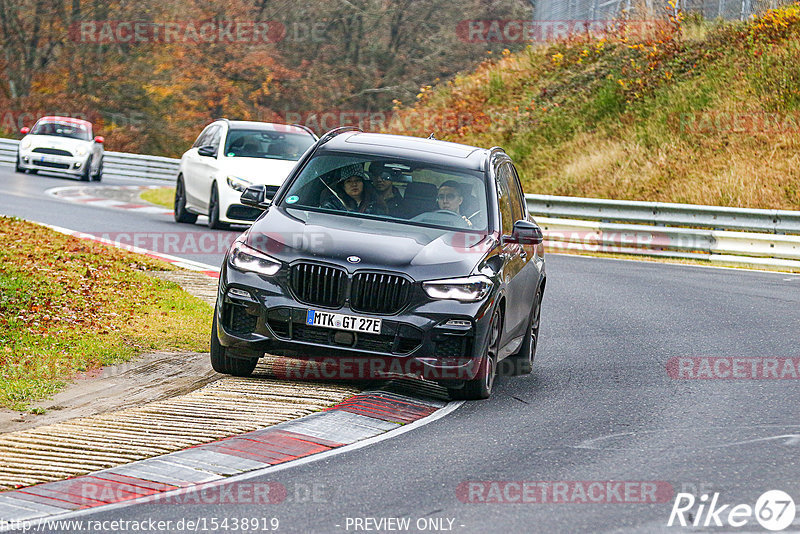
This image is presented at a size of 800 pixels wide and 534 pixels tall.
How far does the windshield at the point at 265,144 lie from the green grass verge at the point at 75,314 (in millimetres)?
5389

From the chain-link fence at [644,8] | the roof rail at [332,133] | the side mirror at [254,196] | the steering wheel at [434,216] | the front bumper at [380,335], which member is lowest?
the front bumper at [380,335]

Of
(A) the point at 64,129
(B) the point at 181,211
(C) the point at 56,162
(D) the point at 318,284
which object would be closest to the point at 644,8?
(A) the point at 64,129

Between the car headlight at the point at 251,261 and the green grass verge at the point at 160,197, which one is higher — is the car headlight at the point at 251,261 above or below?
above

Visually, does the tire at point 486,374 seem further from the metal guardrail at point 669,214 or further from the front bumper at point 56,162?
the front bumper at point 56,162

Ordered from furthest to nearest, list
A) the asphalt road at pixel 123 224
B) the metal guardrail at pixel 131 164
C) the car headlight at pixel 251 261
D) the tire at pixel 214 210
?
the metal guardrail at pixel 131 164 < the tire at pixel 214 210 < the asphalt road at pixel 123 224 < the car headlight at pixel 251 261

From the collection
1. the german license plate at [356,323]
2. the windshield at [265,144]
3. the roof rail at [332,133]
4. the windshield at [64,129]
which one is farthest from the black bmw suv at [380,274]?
the windshield at [64,129]

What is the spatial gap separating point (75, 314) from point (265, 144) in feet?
33.0

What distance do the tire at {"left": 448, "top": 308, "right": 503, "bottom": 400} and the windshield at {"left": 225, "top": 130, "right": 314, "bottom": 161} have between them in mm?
12260

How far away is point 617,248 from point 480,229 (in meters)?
15.0

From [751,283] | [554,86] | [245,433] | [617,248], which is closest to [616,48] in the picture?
[554,86]

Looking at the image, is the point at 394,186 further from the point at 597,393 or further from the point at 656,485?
the point at 656,485

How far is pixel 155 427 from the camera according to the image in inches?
308

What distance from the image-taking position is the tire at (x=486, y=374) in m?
9.08

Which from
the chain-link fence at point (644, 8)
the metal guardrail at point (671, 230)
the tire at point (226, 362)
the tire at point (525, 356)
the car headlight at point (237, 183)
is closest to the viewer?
the tire at point (226, 362)
